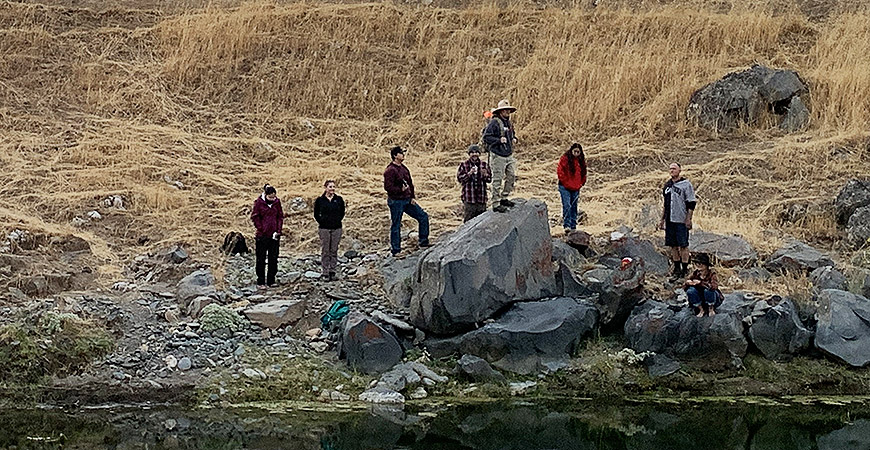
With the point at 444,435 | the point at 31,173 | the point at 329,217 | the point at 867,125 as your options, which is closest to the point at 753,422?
the point at 444,435

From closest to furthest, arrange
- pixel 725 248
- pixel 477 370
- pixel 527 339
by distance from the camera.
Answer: pixel 477 370
pixel 527 339
pixel 725 248

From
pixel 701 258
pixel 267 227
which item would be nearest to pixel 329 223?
pixel 267 227

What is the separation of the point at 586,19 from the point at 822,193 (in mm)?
8768

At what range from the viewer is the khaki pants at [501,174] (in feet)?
41.7

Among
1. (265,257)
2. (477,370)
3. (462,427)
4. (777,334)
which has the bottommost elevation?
(462,427)

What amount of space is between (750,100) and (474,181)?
7.95 meters

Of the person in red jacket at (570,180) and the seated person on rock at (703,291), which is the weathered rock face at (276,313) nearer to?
the person in red jacket at (570,180)

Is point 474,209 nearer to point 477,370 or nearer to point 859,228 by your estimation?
point 477,370

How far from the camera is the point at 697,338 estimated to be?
11492 millimetres

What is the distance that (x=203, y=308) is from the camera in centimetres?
1228

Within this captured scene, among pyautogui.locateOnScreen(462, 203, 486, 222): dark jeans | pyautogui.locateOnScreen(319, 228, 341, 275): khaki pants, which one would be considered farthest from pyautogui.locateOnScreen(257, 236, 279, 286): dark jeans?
pyautogui.locateOnScreen(462, 203, 486, 222): dark jeans

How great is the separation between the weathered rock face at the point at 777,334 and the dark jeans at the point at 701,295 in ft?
1.53

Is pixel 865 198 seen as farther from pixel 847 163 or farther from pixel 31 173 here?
pixel 31 173

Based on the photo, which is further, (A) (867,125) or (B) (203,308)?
(A) (867,125)
